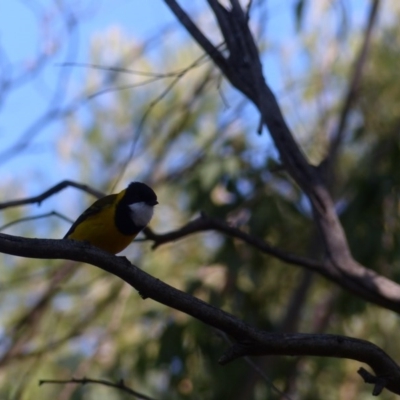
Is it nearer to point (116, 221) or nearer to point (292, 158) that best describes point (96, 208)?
point (116, 221)

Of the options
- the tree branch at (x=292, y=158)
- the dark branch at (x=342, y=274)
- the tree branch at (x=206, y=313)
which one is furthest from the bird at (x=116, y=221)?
the tree branch at (x=206, y=313)

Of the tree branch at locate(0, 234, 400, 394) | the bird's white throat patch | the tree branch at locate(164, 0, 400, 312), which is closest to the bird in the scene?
the bird's white throat patch

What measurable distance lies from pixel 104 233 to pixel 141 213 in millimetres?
221

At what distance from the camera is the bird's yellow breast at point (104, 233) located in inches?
189

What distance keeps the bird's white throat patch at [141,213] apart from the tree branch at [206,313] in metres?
1.59

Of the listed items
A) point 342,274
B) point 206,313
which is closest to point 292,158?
point 342,274

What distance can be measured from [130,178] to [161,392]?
227 centimetres

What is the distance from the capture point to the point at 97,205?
5.12m

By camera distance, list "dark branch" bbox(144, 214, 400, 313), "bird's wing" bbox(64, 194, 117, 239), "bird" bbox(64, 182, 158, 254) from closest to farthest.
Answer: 1. "dark branch" bbox(144, 214, 400, 313)
2. "bird" bbox(64, 182, 158, 254)
3. "bird's wing" bbox(64, 194, 117, 239)

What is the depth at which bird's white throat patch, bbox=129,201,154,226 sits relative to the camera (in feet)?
15.7

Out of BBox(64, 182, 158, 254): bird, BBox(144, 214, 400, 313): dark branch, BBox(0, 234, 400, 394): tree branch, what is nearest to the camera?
BBox(0, 234, 400, 394): tree branch

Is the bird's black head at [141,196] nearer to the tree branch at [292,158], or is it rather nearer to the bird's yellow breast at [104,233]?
the bird's yellow breast at [104,233]

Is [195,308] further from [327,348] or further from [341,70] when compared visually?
[341,70]

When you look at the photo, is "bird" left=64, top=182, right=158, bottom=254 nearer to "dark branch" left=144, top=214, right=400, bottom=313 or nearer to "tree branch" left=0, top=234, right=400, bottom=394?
"dark branch" left=144, top=214, right=400, bottom=313
